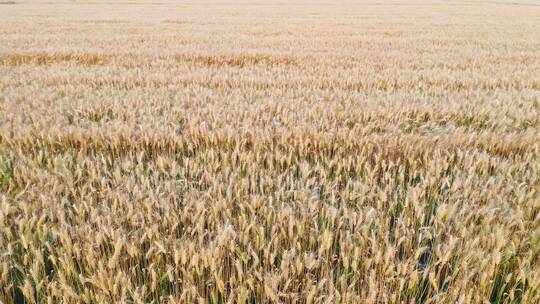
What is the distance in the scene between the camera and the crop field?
1582 mm

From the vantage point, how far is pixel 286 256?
60.9 inches

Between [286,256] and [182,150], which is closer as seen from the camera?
[286,256]

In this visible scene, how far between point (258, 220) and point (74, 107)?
338 cm

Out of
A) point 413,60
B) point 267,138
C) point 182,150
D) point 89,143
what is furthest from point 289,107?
point 413,60

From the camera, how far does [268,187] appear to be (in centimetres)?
239

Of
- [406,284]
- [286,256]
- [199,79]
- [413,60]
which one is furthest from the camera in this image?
[413,60]

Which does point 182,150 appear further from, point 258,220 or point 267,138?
point 258,220

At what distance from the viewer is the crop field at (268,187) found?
1582 mm

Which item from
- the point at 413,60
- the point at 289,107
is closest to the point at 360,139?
the point at 289,107

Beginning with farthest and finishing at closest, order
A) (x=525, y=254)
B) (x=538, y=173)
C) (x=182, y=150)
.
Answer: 1. (x=182, y=150)
2. (x=538, y=173)
3. (x=525, y=254)

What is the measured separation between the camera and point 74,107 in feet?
14.4

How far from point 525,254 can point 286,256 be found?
4.00 feet

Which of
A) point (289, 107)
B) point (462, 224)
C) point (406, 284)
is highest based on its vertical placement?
point (289, 107)

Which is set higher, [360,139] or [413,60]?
[413,60]
